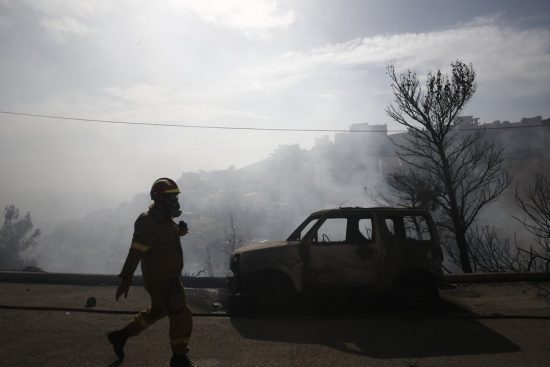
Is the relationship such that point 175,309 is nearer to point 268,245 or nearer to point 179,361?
point 179,361

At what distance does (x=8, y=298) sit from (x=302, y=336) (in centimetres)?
571

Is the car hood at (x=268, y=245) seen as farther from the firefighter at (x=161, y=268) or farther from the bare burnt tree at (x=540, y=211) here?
the bare burnt tree at (x=540, y=211)

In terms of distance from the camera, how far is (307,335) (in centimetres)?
482

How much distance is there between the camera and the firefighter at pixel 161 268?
136 inches

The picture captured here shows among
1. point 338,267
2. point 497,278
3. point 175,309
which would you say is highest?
point 175,309

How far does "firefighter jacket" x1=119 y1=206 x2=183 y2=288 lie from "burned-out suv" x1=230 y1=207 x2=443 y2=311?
2404 mm

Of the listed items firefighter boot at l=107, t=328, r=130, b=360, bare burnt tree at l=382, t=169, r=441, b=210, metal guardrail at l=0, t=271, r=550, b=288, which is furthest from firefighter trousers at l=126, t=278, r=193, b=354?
bare burnt tree at l=382, t=169, r=441, b=210

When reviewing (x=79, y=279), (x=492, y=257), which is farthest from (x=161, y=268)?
(x=492, y=257)

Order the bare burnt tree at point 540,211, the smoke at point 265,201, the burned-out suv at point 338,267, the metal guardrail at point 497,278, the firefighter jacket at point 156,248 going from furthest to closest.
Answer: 1. the smoke at point 265,201
2. the bare burnt tree at point 540,211
3. the metal guardrail at point 497,278
4. the burned-out suv at point 338,267
5. the firefighter jacket at point 156,248

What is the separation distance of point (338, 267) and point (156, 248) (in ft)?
A: 10.9

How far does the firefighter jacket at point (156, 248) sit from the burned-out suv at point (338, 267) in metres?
2.40

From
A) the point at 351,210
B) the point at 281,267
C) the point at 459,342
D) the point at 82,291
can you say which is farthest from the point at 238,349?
the point at 82,291

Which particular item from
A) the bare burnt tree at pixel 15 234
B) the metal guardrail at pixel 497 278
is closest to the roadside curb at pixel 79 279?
the metal guardrail at pixel 497 278

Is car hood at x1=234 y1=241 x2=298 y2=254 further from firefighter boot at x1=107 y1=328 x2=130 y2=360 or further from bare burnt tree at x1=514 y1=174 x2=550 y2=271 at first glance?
bare burnt tree at x1=514 y1=174 x2=550 y2=271
